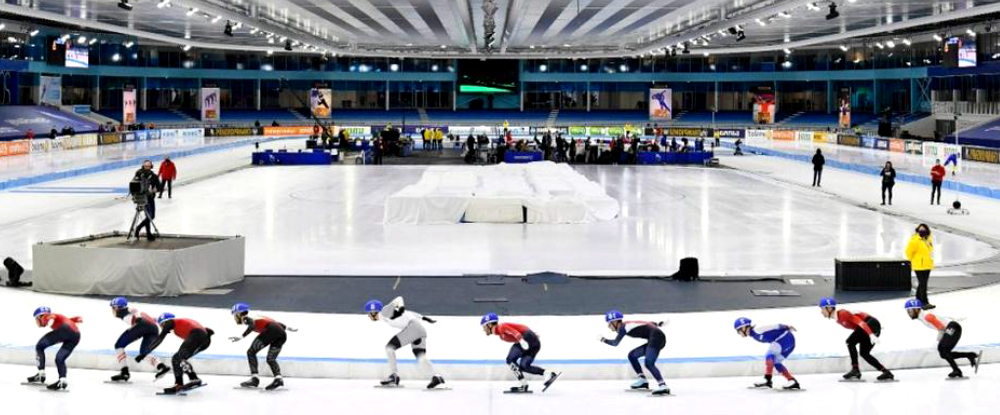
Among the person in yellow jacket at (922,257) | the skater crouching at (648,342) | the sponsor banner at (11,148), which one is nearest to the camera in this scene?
the skater crouching at (648,342)

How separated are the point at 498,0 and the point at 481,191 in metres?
16.1

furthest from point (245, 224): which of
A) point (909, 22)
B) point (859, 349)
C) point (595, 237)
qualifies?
point (909, 22)

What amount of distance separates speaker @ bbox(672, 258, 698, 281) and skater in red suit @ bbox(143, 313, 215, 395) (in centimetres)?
794

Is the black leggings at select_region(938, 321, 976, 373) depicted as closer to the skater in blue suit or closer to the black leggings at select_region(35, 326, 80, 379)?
the skater in blue suit

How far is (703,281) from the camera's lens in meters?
16.2

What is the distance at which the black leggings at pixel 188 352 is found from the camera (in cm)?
987

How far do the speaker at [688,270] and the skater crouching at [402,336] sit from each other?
6683 millimetres

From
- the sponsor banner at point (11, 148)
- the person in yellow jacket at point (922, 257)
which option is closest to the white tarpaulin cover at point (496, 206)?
the person in yellow jacket at point (922, 257)

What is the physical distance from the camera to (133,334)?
10094 mm

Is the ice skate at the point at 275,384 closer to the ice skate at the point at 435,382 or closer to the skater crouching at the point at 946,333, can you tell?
the ice skate at the point at 435,382

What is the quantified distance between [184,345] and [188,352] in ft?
0.23

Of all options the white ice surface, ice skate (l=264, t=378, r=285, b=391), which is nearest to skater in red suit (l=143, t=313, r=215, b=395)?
the white ice surface

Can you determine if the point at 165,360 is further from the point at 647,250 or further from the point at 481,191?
the point at 481,191

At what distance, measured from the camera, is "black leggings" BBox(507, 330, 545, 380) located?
9.89 metres
